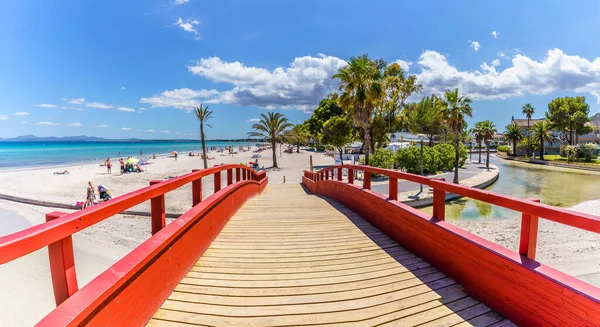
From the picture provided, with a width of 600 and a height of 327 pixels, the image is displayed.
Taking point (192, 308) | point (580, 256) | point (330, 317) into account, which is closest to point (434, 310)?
point (330, 317)

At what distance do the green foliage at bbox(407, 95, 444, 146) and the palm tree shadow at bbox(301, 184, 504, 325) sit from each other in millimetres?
50317

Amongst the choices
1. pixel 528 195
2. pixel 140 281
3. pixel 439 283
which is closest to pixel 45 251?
pixel 140 281

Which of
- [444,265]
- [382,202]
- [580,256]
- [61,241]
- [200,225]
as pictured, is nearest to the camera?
[61,241]

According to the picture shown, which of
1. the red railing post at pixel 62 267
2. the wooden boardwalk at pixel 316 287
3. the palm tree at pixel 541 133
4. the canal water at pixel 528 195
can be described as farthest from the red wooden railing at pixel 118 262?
the palm tree at pixel 541 133

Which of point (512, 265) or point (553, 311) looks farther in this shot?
point (512, 265)

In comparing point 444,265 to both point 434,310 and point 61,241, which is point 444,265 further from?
point 61,241

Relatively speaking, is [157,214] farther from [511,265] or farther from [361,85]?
[361,85]

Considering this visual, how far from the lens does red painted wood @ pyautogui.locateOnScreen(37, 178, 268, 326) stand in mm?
1597

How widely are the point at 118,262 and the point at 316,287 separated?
5.86ft

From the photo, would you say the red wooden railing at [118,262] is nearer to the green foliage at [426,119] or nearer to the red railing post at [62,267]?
the red railing post at [62,267]

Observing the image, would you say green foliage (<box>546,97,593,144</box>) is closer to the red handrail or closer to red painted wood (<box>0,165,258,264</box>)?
the red handrail

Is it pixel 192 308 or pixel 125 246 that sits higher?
pixel 192 308

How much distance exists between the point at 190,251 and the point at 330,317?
1.74 meters

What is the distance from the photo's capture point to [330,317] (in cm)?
239
